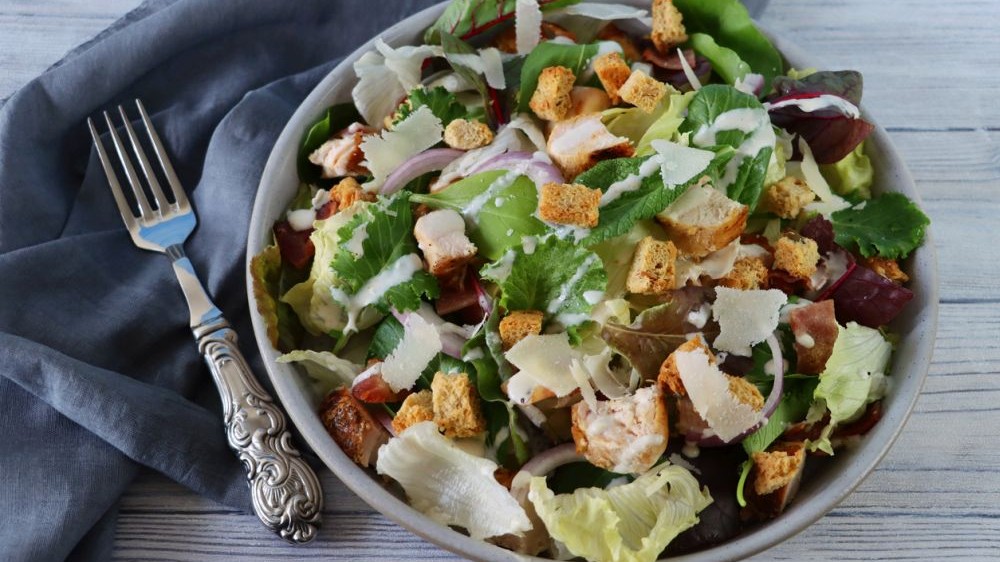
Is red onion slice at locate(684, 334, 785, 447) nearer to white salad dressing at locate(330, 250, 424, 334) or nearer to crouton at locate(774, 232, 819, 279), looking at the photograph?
crouton at locate(774, 232, 819, 279)

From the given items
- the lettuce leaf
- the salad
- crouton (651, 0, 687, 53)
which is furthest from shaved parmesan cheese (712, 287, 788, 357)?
crouton (651, 0, 687, 53)

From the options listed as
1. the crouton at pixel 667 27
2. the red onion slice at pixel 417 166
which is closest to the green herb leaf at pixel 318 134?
the red onion slice at pixel 417 166

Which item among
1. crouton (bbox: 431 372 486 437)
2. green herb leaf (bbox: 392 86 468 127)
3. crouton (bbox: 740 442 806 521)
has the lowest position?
crouton (bbox: 740 442 806 521)

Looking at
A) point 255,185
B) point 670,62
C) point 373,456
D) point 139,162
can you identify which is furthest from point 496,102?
point 139,162

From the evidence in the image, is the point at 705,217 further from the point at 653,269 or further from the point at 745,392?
the point at 745,392

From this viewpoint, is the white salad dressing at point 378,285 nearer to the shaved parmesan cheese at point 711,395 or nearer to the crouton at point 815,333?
the shaved parmesan cheese at point 711,395

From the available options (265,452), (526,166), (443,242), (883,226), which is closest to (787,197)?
(883,226)

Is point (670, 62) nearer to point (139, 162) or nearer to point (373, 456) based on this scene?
point (373, 456)
